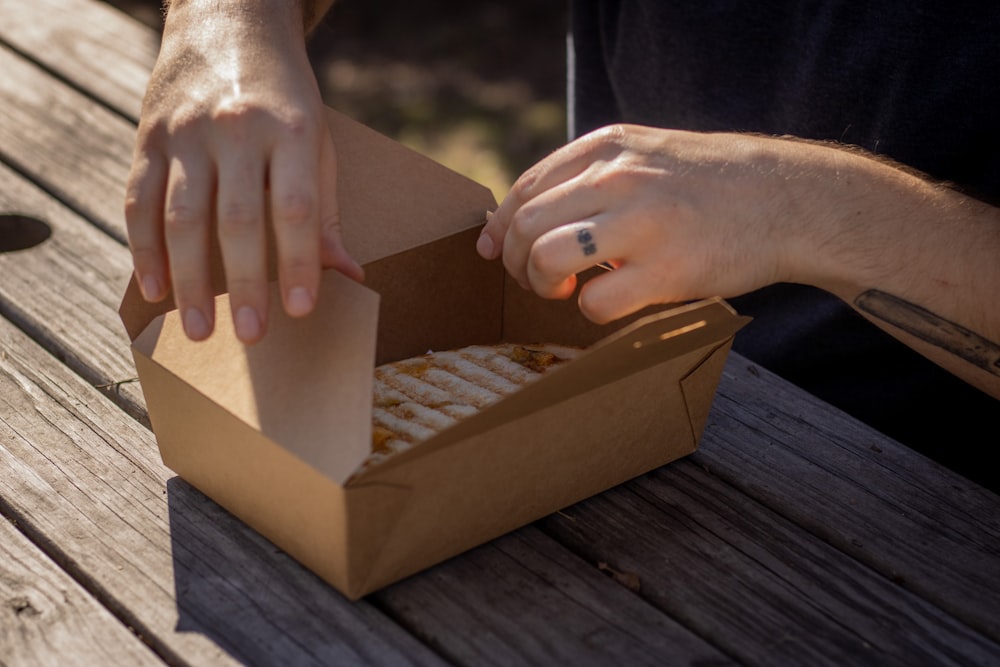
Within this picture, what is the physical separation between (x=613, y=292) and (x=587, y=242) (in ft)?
0.18

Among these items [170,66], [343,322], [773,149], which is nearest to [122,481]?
[343,322]

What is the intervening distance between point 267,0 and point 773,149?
2.07 ft

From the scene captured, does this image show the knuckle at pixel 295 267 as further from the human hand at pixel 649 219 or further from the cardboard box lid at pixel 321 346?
the human hand at pixel 649 219

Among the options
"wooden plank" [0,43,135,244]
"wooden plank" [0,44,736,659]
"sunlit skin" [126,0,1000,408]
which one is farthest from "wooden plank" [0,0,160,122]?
"sunlit skin" [126,0,1000,408]

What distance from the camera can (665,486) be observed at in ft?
3.83

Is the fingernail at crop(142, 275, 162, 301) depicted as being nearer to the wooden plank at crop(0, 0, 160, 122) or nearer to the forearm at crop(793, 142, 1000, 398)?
the forearm at crop(793, 142, 1000, 398)

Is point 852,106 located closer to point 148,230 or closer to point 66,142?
point 148,230

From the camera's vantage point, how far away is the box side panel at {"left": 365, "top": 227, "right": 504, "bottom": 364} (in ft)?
4.22

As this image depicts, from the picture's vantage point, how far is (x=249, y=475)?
100 centimetres

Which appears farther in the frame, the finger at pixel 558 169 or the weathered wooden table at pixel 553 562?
the finger at pixel 558 169

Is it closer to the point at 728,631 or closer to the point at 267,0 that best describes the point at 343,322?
the point at 728,631

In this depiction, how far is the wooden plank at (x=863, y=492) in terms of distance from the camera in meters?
1.07

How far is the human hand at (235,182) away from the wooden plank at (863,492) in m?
0.49

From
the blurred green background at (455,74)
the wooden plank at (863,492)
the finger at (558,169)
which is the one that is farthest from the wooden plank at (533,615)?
the blurred green background at (455,74)
